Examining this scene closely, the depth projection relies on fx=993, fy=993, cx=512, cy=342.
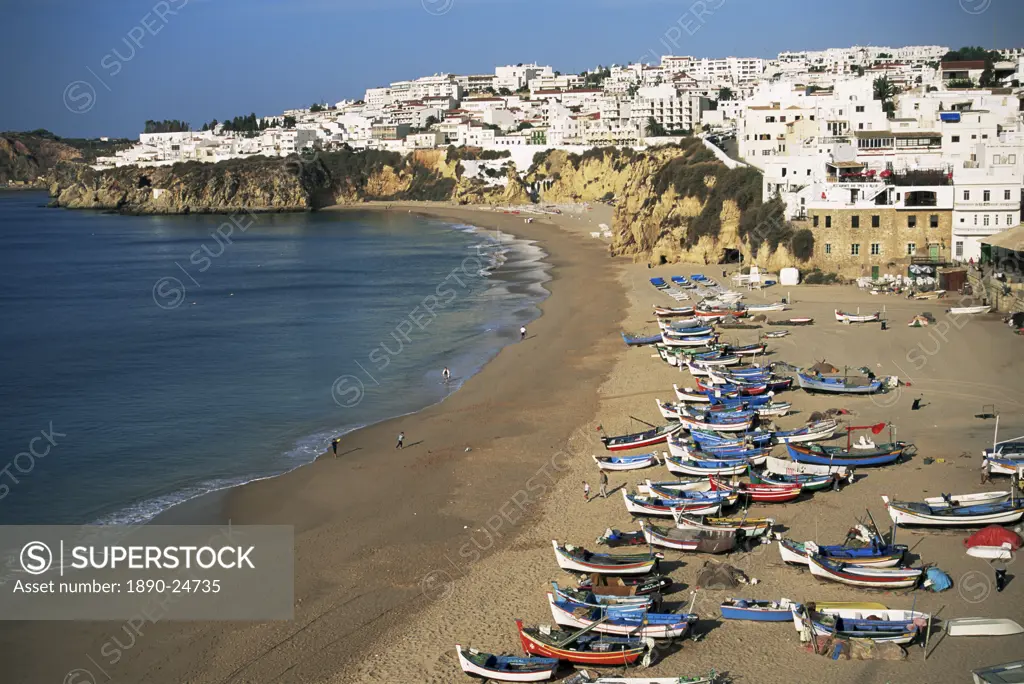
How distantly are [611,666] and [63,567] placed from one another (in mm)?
8898

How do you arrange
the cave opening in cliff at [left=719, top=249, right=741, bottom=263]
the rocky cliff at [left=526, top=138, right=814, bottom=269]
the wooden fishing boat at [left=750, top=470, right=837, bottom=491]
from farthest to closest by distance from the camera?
the cave opening in cliff at [left=719, top=249, right=741, bottom=263]
the rocky cliff at [left=526, top=138, right=814, bottom=269]
the wooden fishing boat at [left=750, top=470, right=837, bottom=491]

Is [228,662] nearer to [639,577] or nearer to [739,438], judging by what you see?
[639,577]

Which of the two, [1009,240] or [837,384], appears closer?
[837,384]

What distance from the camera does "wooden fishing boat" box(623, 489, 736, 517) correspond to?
15102 millimetres

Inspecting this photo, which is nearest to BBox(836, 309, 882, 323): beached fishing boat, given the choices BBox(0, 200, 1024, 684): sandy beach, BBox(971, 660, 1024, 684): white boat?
BBox(0, 200, 1024, 684): sandy beach

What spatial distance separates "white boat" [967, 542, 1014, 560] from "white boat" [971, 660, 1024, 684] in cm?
309

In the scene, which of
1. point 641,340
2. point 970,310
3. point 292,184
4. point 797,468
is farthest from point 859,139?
point 292,184

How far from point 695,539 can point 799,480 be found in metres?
2.80

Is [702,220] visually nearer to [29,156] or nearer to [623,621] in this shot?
[623,621]

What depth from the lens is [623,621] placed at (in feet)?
39.4

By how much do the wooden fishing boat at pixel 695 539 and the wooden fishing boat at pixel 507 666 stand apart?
3.42 metres

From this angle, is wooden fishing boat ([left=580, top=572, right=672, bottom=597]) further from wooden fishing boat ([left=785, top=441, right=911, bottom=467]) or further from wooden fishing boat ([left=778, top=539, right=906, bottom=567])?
wooden fishing boat ([left=785, top=441, right=911, bottom=467])

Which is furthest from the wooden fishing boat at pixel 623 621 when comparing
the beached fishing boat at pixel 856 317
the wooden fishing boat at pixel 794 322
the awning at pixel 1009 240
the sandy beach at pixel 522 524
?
the awning at pixel 1009 240

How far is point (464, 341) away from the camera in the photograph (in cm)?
3144
